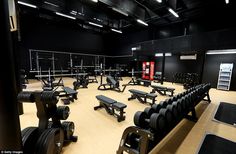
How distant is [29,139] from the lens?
125 cm

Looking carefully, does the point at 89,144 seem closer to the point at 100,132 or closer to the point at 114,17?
the point at 100,132

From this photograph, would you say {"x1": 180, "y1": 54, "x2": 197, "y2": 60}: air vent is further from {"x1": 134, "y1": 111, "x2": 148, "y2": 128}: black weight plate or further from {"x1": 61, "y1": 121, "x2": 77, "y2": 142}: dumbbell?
{"x1": 61, "y1": 121, "x2": 77, "y2": 142}: dumbbell

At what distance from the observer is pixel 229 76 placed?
6785 mm

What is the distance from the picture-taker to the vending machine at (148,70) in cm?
1073

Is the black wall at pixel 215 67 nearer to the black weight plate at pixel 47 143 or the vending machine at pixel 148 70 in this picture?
the vending machine at pixel 148 70

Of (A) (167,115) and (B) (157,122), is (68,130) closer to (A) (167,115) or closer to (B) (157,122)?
(B) (157,122)

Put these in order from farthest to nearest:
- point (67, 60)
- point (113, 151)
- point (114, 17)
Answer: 1. point (67, 60)
2. point (114, 17)
3. point (113, 151)

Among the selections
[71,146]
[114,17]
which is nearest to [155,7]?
[114,17]

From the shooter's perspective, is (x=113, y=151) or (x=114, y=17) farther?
(x=114, y=17)

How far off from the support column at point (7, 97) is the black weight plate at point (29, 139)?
0.91 metres

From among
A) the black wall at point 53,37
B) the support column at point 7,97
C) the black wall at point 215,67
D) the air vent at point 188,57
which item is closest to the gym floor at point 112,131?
the support column at point 7,97

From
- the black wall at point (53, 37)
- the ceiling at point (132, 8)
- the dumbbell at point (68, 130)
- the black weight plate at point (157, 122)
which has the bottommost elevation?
the dumbbell at point (68, 130)

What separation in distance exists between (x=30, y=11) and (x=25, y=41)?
206 cm

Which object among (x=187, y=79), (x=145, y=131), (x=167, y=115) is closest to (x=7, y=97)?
(x=145, y=131)
